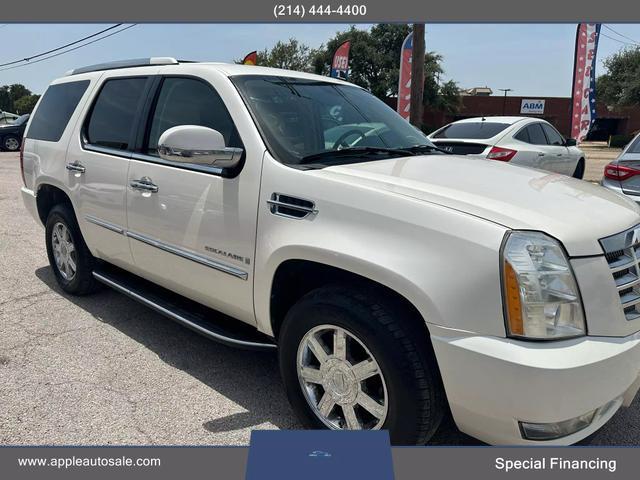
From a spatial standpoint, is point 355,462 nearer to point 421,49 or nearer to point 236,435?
point 236,435

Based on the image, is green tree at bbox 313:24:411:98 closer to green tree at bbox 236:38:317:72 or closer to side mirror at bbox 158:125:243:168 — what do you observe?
green tree at bbox 236:38:317:72

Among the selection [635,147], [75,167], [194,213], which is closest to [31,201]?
[75,167]

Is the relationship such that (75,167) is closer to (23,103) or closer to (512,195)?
(512,195)

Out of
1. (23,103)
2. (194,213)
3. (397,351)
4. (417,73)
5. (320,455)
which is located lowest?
(320,455)

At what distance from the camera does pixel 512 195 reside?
7.85 feet

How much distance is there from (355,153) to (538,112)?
49.7 meters

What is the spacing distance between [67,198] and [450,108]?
46926 millimetres

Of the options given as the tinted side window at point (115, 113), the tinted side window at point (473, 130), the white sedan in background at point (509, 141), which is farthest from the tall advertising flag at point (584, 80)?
the tinted side window at point (115, 113)

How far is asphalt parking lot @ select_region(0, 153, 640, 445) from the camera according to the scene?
9.10 feet

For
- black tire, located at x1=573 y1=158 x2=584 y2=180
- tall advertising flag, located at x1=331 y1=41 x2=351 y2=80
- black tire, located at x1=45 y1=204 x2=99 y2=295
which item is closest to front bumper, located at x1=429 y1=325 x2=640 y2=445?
black tire, located at x1=45 y1=204 x2=99 y2=295

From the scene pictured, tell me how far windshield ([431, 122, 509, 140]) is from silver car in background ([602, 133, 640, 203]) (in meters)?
2.58

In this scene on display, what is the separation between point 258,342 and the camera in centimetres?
299

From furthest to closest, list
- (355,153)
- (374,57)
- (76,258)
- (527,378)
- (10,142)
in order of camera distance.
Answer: (374,57)
(10,142)
(76,258)
(355,153)
(527,378)

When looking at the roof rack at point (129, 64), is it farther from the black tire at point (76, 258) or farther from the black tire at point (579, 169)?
the black tire at point (579, 169)
